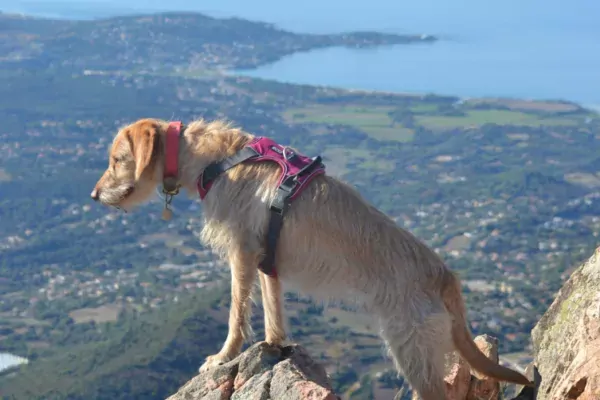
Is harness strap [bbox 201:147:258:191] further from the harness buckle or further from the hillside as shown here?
the hillside

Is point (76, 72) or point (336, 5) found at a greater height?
point (336, 5)

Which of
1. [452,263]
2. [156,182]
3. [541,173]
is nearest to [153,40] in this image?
[541,173]

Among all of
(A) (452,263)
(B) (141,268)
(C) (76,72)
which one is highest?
(C) (76,72)

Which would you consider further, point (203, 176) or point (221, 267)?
point (221, 267)

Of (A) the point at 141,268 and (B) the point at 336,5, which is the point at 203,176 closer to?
(A) the point at 141,268

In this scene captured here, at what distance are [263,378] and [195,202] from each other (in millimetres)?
9098

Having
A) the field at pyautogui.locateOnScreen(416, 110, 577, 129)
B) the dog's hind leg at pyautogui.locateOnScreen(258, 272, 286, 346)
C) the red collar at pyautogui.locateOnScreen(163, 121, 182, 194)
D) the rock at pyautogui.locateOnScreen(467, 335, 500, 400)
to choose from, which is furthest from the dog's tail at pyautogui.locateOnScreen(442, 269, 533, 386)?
the field at pyautogui.locateOnScreen(416, 110, 577, 129)

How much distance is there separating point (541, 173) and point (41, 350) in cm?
3365

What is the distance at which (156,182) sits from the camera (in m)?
6.56

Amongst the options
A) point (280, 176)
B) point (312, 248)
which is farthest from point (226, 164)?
point (312, 248)

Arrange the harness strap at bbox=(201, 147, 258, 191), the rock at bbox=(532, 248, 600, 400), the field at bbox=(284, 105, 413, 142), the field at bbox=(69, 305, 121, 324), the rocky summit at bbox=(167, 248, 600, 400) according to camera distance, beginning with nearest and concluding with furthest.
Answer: the rock at bbox=(532, 248, 600, 400), the rocky summit at bbox=(167, 248, 600, 400), the harness strap at bbox=(201, 147, 258, 191), the field at bbox=(69, 305, 121, 324), the field at bbox=(284, 105, 413, 142)

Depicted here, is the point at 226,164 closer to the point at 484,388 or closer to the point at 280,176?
the point at 280,176

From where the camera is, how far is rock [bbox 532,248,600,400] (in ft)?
15.3

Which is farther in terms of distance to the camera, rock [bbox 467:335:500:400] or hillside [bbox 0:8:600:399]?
hillside [bbox 0:8:600:399]
